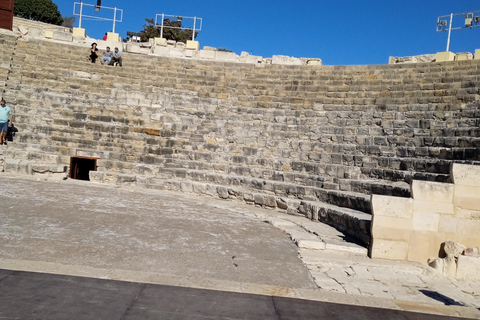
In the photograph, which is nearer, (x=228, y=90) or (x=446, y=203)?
(x=446, y=203)

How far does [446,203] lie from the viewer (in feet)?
17.7

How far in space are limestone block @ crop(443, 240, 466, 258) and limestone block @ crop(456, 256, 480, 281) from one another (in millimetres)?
132

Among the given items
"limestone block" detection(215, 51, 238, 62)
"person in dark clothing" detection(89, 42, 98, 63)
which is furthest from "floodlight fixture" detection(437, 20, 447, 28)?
"person in dark clothing" detection(89, 42, 98, 63)

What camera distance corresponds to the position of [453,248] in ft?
17.0

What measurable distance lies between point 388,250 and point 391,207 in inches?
23.3

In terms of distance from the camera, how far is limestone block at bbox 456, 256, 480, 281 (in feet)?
16.0

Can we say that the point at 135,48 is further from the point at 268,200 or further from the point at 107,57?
the point at 268,200

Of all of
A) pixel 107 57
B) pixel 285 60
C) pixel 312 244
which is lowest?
pixel 312 244

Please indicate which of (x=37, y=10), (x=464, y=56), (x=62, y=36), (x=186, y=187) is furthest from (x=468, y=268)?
(x=37, y=10)

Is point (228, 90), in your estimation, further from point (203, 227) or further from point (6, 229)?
point (6, 229)

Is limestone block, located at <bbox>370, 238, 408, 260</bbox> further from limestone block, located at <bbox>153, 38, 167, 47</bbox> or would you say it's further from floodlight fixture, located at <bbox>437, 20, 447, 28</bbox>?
floodlight fixture, located at <bbox>437, 20, 447, 28</bbox>

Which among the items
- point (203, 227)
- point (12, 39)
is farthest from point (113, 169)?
point (12, 39)

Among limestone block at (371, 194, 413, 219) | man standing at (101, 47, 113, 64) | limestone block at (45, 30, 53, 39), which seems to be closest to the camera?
limestone block at (371, 194, 413, 219)

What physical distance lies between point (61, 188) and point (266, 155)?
16.6 ft
